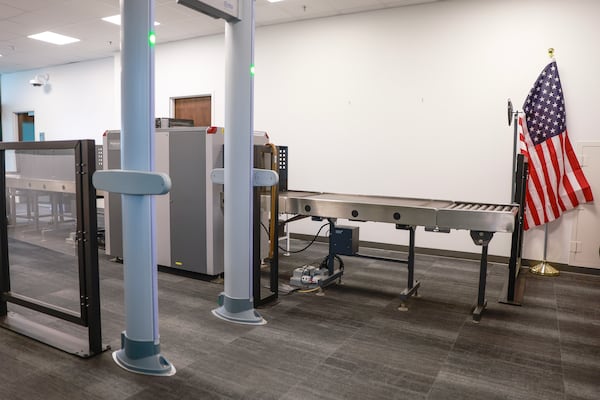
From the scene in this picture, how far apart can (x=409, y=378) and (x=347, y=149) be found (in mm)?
3844

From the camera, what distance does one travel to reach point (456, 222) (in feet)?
10.1

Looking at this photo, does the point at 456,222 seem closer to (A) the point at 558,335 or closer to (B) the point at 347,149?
(A) the point at 558,335

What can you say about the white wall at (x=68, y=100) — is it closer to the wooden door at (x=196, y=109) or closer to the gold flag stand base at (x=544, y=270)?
the wooden door at (x=196, y=109)

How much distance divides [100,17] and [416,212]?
5.30m

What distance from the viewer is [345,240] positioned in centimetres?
401

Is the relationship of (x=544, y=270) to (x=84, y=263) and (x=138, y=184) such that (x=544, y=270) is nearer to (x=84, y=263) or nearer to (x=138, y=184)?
(x=138, y=184)

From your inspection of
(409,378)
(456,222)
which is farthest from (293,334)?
(456,222)

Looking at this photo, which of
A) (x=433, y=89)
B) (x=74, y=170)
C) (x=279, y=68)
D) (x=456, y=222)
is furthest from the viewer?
(x=279, y=68)

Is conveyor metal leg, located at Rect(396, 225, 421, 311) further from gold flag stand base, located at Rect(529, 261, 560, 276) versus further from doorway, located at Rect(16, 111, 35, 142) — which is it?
doorway, located at Rect(16, 111, 35, 142)

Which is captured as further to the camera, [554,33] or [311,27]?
[311,27]

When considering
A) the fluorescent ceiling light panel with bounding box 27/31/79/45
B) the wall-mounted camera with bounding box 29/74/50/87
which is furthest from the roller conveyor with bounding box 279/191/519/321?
the wall-mounted camera with bounding box 29/74/50/87

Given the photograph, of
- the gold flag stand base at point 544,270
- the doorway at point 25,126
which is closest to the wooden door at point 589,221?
the gold flag stand base at point 544,270

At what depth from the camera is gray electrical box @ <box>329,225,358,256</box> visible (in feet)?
13.0

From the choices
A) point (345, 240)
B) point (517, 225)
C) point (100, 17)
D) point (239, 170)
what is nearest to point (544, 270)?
point (517, 225)
